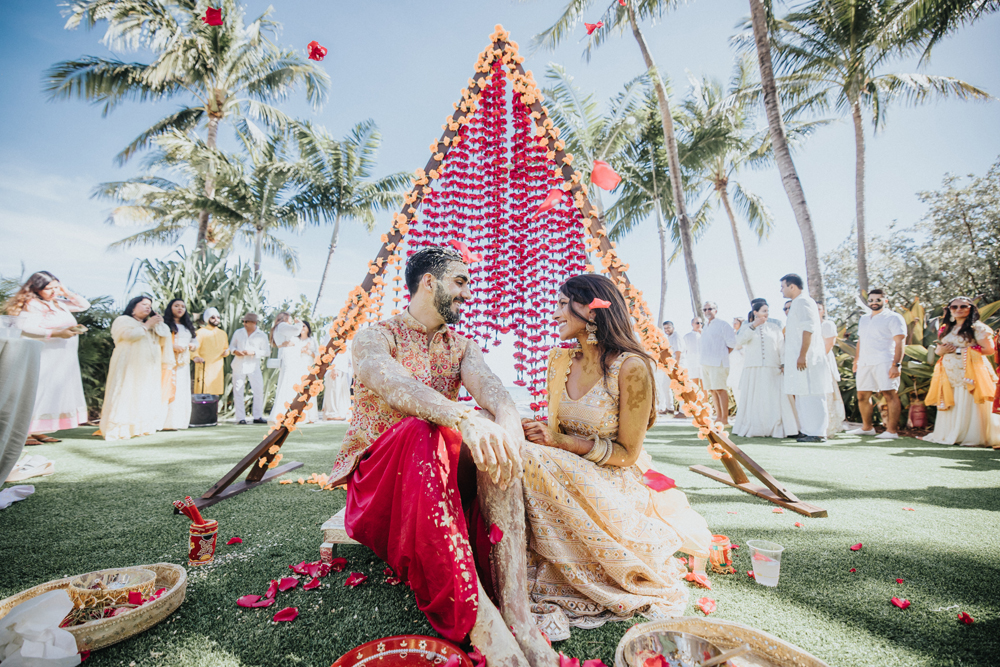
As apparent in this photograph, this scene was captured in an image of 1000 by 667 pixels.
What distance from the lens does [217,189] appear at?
15.6m

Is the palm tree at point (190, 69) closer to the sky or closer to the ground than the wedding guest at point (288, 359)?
closer to the sky

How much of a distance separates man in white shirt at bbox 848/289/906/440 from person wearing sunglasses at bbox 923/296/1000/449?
0.46 metres

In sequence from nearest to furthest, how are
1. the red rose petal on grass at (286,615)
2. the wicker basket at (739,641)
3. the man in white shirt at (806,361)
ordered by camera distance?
the wicker basket at (739,641) < the red rose petal on grass at (286,615) < the man in white shirt at (806,361)

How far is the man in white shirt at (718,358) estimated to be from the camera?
302 inches

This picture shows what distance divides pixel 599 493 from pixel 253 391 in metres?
8.50

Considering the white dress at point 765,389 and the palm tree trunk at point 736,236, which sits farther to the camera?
the palm tree trunk at point 736,236

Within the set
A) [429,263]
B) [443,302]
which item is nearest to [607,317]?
[443,302]

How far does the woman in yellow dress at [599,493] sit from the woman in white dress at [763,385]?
17.9 ft

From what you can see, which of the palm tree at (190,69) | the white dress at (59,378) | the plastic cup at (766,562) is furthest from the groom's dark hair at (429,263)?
the palm tree at (190,69)

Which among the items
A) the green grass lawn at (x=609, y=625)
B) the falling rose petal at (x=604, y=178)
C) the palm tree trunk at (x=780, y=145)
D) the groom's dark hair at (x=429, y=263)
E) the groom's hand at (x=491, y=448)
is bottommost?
the green grass lawn at (x=609, y=625)

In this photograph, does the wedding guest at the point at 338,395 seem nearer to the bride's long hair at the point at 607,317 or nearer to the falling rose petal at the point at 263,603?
the falling rose petal at the point at 263,603

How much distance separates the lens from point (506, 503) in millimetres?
1628

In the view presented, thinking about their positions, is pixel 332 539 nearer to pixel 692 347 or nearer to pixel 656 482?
pixel 656 482

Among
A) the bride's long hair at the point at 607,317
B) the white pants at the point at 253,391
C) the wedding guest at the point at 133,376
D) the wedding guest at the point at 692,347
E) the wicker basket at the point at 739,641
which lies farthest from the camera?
the wedding guest at the point at 692,347
